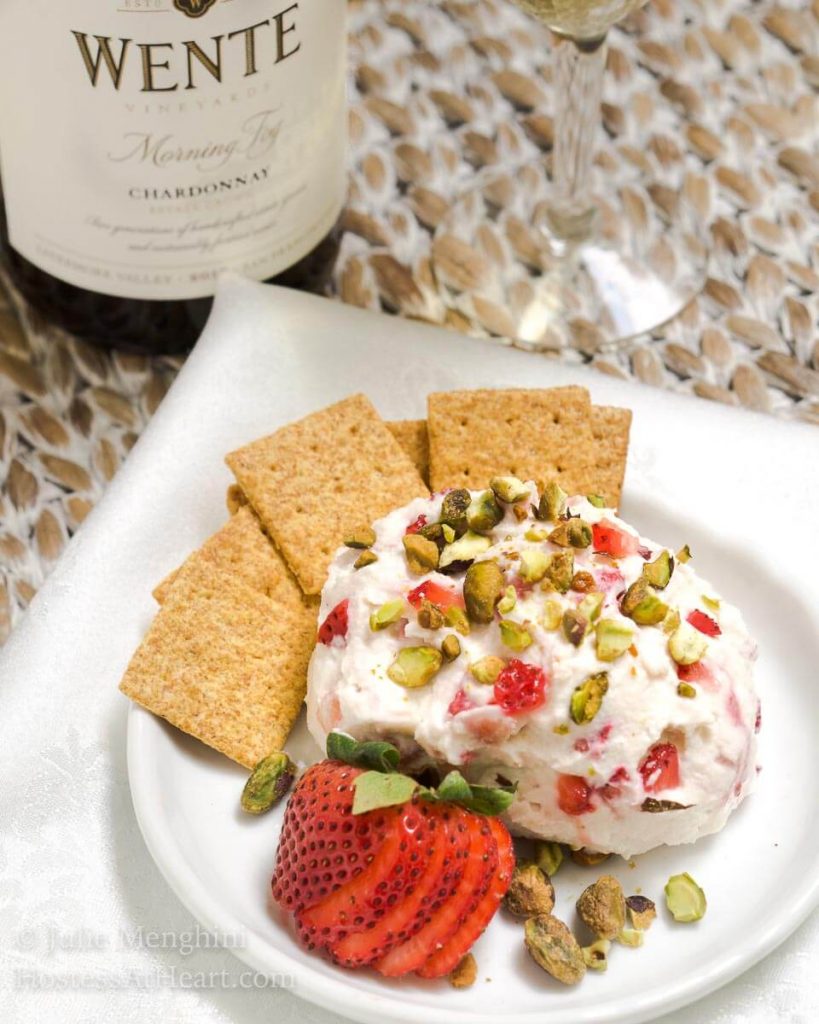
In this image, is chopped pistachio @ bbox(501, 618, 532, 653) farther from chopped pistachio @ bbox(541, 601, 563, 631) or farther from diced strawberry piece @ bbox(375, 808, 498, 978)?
diced strawberry piece @ bbox(375, 808, 498, 978)

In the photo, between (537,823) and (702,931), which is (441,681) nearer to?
(537,823)

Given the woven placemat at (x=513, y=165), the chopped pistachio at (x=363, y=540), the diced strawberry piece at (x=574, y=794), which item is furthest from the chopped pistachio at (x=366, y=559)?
the woven placemat at (x=513, y=165)

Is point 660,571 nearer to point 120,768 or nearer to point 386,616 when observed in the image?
point 386,616

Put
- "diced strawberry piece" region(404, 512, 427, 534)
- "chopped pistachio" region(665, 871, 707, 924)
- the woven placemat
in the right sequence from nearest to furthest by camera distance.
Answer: "chopped pistachio" region(665, 871, 707, 924), "diced strawberry piece" region(404, 512, 427, 534), the woven placemat

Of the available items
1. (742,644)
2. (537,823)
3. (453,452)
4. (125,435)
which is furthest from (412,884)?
(125,435)

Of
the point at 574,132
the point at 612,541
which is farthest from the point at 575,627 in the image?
the point at 574,132

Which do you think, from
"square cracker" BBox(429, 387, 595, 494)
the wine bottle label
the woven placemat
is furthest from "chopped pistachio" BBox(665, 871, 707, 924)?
the wine bottle label

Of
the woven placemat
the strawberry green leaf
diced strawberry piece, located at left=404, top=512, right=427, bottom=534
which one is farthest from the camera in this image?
the woven placemat
